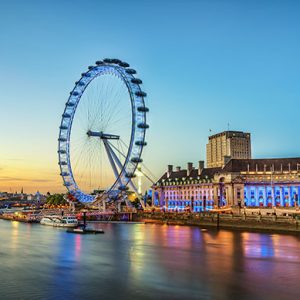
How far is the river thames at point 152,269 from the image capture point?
24.8 m

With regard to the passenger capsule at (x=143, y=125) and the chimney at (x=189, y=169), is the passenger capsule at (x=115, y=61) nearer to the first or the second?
the passenger capsule at (x=143, y=125)

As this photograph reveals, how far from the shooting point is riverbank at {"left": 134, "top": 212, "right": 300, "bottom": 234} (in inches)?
2344

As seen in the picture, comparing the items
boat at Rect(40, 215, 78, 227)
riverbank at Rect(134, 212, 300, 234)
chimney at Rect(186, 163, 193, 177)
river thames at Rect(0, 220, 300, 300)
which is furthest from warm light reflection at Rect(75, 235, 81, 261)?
chimney at Rect(186, 163, 193, 177)

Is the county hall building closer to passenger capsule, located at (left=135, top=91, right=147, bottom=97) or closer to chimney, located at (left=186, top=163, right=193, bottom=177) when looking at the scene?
chimney, located at (left=186, top=163, right=193, bottom=177)

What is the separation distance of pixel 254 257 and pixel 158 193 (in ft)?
303

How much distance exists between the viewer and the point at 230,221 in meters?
68.6

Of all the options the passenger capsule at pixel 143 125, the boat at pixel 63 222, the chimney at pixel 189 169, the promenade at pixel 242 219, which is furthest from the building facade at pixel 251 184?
the passenger capsule at pixel 143 125

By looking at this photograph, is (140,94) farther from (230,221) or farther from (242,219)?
(242,219)

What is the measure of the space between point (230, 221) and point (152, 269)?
1529 inches

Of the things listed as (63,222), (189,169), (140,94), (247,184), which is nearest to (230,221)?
(140,94)

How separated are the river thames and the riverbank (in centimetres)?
936

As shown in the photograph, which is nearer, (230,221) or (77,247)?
(77,247)

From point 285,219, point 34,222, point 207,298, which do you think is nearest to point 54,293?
point 207,298

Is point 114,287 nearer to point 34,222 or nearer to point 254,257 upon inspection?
point 254,257
